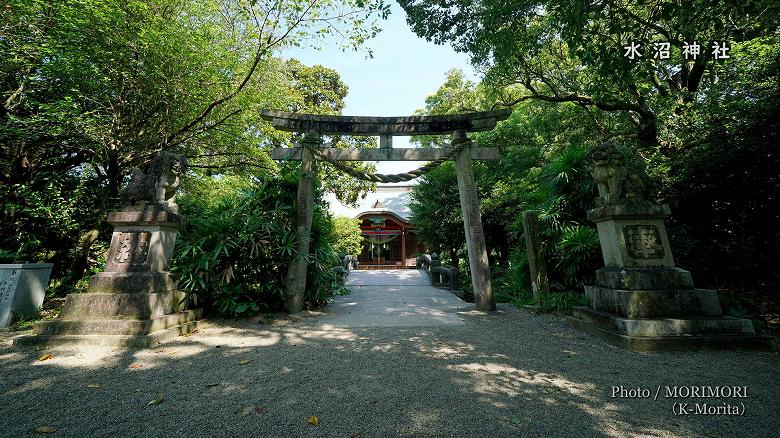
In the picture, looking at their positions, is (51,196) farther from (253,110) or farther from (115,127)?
(253,110)

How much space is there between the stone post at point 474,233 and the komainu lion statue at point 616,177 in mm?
1937

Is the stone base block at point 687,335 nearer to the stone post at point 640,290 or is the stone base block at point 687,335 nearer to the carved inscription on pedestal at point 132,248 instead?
the stone post at point 640,290

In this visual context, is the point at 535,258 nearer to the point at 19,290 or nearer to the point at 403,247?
the point at 19,290

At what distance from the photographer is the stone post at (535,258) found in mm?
5637

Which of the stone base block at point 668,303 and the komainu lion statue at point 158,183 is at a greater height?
the komainu lion statue at point 158,183

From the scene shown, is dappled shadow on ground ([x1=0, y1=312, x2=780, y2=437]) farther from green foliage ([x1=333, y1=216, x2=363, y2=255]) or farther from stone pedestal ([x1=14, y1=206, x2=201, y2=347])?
green foliage ([x1=333, y1=216, x2=363, y2=255])

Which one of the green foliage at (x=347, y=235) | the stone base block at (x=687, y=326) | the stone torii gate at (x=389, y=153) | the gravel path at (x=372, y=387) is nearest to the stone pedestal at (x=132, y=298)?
the gravel path at (x=372, y=387)

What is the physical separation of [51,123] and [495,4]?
8869mm

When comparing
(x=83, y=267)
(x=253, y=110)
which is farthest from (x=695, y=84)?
(x=83, y=267)

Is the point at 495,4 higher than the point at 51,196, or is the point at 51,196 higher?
the point at 495,4

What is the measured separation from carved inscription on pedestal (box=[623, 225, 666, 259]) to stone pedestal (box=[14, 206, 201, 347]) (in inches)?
232

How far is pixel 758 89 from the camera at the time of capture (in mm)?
4949

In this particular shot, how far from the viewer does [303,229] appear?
17.4 feet

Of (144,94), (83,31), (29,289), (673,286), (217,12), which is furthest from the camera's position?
(217,12)
